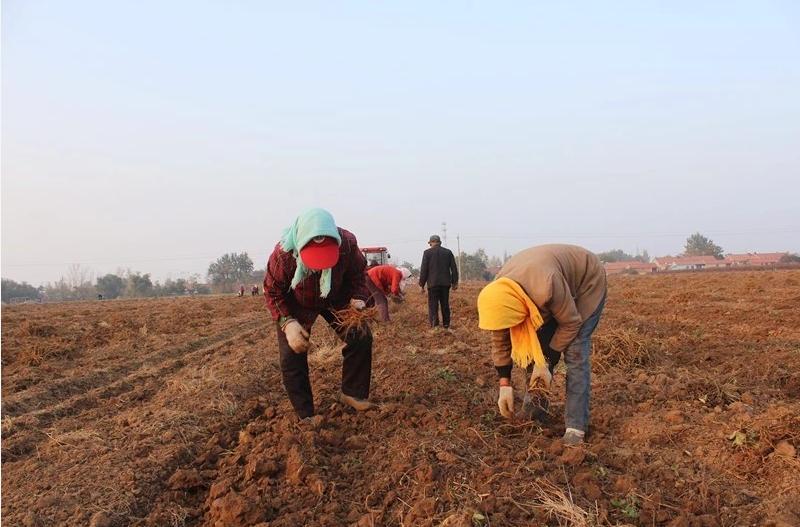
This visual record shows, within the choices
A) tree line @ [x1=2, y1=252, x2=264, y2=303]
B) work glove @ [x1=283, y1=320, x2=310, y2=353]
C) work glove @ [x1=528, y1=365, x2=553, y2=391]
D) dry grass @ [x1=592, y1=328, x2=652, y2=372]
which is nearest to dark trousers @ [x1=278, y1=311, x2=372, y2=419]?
work glove @ [x1=283, y1=320, x2=310, y2=353]

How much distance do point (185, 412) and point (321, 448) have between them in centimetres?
151

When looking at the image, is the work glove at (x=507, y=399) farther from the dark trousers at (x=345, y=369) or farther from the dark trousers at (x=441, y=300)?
the dark trousers at (x=441, y=300)

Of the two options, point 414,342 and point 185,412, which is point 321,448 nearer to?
point 185,412

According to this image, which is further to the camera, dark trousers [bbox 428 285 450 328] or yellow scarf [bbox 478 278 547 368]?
dark trousers [bbox 428 285 450 328]

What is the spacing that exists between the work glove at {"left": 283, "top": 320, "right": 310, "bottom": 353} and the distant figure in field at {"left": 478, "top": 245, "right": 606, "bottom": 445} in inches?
49.7

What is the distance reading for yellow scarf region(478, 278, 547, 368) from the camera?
11.0ft

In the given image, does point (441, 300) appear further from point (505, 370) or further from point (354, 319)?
point (505, 370)

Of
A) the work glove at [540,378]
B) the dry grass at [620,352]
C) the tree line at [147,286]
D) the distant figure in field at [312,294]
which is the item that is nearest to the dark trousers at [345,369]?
the distant figure in field at [312,294]

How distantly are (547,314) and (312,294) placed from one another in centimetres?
166

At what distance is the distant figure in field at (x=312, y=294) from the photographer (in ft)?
12.1

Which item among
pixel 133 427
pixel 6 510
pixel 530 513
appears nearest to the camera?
pixel 530 513

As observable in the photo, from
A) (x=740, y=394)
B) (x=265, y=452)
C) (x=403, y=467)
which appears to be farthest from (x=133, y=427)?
(x=740, y=394)

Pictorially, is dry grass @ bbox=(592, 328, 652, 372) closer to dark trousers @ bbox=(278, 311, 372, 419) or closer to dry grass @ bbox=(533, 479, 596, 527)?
dark trousers @ bbox=(278, 311, 372, 419)

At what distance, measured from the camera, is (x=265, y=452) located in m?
3.35
